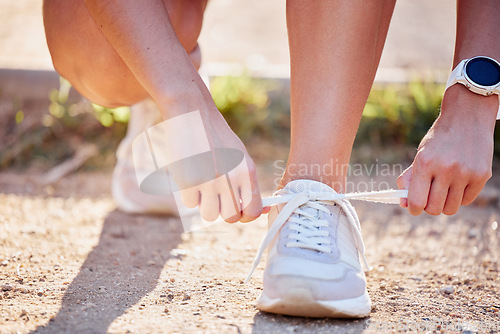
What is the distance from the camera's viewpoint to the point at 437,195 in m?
1.29

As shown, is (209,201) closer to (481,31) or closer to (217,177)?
(217,177)

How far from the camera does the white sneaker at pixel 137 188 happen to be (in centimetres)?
214

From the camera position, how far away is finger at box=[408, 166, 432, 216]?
50.6 inches

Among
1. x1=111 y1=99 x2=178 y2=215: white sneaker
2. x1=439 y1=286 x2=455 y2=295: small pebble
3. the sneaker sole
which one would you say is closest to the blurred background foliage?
x1=111 y1=99 x2=178 y2=215: white sneaker

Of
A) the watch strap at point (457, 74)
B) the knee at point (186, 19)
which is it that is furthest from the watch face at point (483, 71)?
the knee at point (186, 19)

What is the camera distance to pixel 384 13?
152cm

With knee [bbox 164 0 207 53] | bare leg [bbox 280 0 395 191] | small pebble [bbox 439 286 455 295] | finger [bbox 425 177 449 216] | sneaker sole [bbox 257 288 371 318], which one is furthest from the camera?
knee [bbox 164 0 207 53]

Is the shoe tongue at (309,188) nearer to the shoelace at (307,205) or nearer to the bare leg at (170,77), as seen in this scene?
the shoelace at (307,205)

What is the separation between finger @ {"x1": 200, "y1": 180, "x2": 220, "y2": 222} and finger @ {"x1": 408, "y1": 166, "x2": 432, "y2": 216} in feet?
1.55

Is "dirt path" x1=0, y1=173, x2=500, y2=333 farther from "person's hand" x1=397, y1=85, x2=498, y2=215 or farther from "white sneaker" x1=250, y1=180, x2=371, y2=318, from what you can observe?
"person's hand" x1=397, y1=85, x2=498, y2=215

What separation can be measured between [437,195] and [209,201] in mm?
552

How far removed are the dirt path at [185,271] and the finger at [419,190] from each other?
276 mm

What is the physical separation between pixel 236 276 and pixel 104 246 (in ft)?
1.70

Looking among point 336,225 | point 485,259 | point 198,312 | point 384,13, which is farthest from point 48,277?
point 485,259
